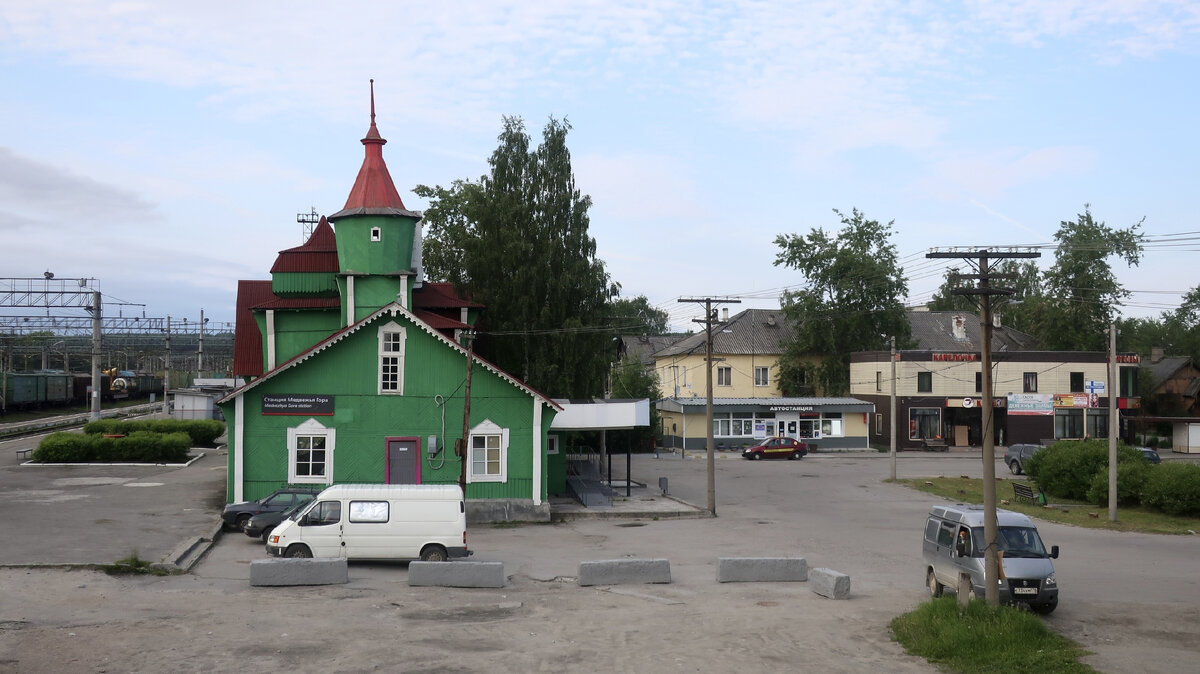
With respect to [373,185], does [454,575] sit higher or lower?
lower

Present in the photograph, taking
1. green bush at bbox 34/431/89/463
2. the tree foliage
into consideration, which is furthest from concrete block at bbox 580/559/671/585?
the tree foliage

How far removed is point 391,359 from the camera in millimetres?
32156

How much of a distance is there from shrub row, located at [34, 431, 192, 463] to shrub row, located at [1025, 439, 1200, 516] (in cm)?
3917

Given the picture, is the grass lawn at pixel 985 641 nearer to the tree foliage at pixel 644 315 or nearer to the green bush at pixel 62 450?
the green bush at pixel 62 450

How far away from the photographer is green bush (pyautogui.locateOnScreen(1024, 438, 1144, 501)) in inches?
1507

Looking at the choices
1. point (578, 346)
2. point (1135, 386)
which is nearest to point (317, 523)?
point (578, 346)

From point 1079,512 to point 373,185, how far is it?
29.1m

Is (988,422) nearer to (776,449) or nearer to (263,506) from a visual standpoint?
(263,506)

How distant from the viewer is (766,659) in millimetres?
15141

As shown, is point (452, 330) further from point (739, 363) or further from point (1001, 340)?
point (1001, 340)

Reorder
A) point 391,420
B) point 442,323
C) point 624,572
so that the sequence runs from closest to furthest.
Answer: point 624,572, point 391,420, point 442,323

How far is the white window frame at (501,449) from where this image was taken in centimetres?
3200

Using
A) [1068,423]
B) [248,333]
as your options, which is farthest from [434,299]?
[1068,423]

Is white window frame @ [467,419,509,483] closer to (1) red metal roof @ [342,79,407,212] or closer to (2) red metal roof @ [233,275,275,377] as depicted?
(1) red metal roof @ [342,79,407,212]
